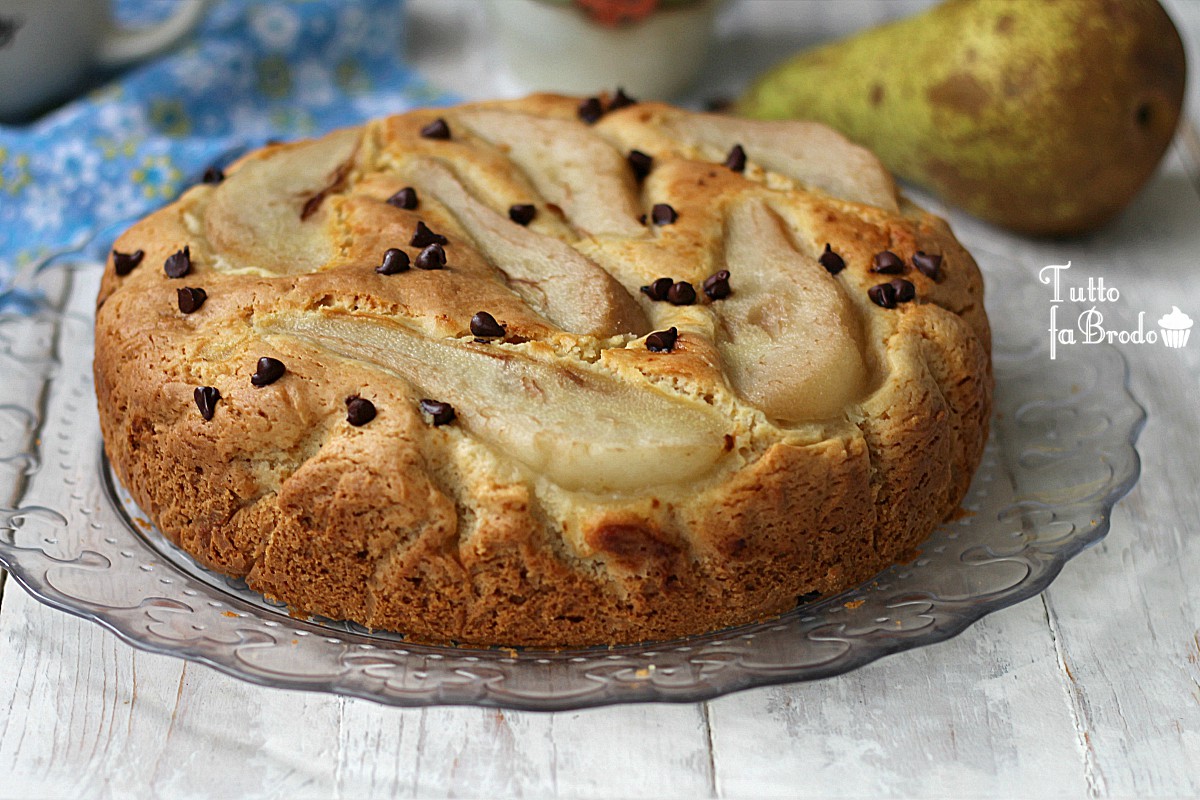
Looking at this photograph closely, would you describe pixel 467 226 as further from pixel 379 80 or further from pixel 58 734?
pixel 379 80

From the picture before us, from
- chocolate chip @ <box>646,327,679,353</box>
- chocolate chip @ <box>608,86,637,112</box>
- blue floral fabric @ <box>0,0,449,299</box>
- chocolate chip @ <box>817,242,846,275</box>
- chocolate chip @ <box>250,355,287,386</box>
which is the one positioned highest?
chocolate chip @ <box>250,355,287,386</box>

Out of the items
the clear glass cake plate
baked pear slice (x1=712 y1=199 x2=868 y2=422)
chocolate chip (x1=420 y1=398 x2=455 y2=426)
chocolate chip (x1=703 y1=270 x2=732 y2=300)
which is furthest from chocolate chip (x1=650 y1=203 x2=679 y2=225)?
the clear glass cake plate

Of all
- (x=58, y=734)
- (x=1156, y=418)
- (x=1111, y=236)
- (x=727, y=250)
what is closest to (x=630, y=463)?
(x=727, y=250)

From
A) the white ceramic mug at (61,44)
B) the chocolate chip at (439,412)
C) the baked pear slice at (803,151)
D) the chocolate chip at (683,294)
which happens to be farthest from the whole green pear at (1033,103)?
the white ceramic mug at (61,44)

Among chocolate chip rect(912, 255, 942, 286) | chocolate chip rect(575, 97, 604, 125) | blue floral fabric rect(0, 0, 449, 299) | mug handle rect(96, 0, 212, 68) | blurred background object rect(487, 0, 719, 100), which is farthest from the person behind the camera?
mug handle rect(96, 0, 212, 68)

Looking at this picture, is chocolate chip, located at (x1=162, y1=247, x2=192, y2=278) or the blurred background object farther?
the blurred background object

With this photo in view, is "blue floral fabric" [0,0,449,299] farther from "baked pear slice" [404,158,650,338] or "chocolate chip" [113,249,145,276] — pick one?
"baked pear slice" [404,158,650,338]
